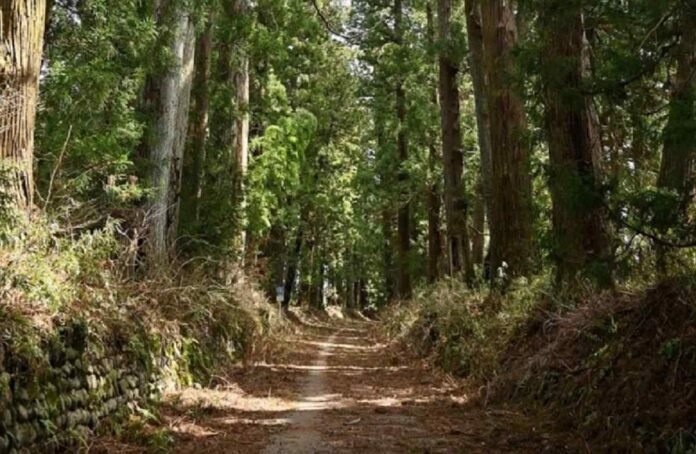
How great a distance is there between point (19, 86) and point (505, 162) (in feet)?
25.0

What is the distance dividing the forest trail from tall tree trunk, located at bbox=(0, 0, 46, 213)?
2823mm

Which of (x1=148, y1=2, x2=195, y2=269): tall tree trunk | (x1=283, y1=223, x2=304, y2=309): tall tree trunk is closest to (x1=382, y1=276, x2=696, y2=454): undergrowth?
(x1=148, y1=2, x2=195, y2=269): tall tree trunk

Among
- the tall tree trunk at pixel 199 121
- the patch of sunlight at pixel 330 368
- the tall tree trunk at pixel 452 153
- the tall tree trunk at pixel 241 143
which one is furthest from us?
the tall tree trunk at pixel 452 153

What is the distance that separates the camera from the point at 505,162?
1181 centimetres

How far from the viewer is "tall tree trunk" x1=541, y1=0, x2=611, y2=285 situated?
626 centimetres

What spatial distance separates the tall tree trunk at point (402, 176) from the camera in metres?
23.9

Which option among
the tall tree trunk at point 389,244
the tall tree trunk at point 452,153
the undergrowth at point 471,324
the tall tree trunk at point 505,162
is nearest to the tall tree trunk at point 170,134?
the undergrowth at point 471,324

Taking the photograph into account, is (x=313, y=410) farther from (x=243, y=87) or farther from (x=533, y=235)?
(x=243, y=87)

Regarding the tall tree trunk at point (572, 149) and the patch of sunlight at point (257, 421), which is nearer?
the tall tree trunk at point (572, 149)

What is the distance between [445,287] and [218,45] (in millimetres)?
7932

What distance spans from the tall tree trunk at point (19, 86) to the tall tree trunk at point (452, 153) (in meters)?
11.7

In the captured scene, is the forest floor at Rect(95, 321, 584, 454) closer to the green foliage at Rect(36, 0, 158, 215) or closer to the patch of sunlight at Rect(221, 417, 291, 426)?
the patch of sunlight at Rect(221, 417, 291, 426)

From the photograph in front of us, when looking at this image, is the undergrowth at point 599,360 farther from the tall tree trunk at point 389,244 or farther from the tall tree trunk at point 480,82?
the tall tree trunk at point 389,244

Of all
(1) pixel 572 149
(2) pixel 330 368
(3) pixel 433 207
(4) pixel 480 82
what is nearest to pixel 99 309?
(1) pixel 572 149
